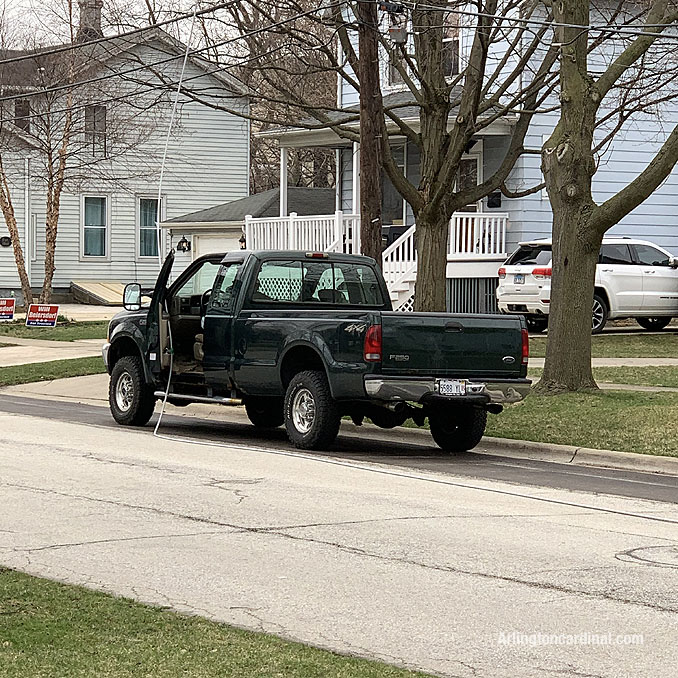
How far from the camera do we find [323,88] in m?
40.2

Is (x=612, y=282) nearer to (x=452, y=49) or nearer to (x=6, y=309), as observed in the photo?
(x=452, y=49)

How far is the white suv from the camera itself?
25891 mm

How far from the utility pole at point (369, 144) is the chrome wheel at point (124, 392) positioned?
4.29 metres

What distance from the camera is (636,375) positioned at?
774 inches

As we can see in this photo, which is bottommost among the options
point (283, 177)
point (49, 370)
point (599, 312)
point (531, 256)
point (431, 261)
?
point (49, 370)

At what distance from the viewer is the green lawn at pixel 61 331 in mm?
31303

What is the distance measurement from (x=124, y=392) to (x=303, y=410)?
10.6 feet

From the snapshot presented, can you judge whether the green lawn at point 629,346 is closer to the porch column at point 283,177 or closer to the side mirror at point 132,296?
the porch column at point 283,177

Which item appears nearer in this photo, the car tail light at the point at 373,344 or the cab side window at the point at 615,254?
the car tail light at the point at 373,344

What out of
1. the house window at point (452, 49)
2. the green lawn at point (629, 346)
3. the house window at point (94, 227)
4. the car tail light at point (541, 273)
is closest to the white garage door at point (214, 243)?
the house window at point (94, 227)

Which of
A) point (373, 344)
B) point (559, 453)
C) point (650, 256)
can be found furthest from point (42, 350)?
point (559, 453)

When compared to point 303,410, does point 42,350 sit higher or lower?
lower

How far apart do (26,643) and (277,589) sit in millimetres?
1753

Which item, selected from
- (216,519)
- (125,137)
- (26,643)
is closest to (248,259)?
(216,519)
